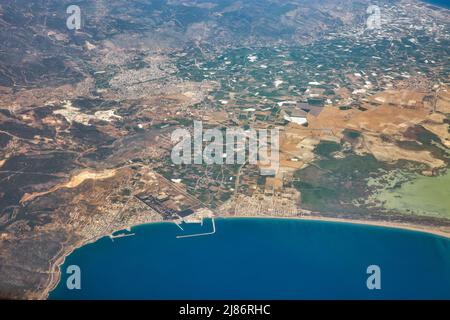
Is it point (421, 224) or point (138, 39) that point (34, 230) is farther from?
point (138, 39)

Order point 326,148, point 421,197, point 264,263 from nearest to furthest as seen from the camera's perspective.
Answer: point 264,263, point 421,197, point 326,148

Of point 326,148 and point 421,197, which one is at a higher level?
point 421,197

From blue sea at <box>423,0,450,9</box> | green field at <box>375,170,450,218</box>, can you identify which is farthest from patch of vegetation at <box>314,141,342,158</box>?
blue sea at <box>423,0,450,9</box>

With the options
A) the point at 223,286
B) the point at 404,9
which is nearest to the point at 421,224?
the point at 223,286

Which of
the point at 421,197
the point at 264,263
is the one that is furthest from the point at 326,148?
the point at 264,263

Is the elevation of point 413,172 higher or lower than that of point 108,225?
higher

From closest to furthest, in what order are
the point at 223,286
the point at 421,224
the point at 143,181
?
the point at 223,286 < the point at 421,224 < the point at 143,181

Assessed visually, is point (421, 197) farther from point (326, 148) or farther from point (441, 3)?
point (441, 3)

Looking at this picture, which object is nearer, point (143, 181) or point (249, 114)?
point (143, 181)
